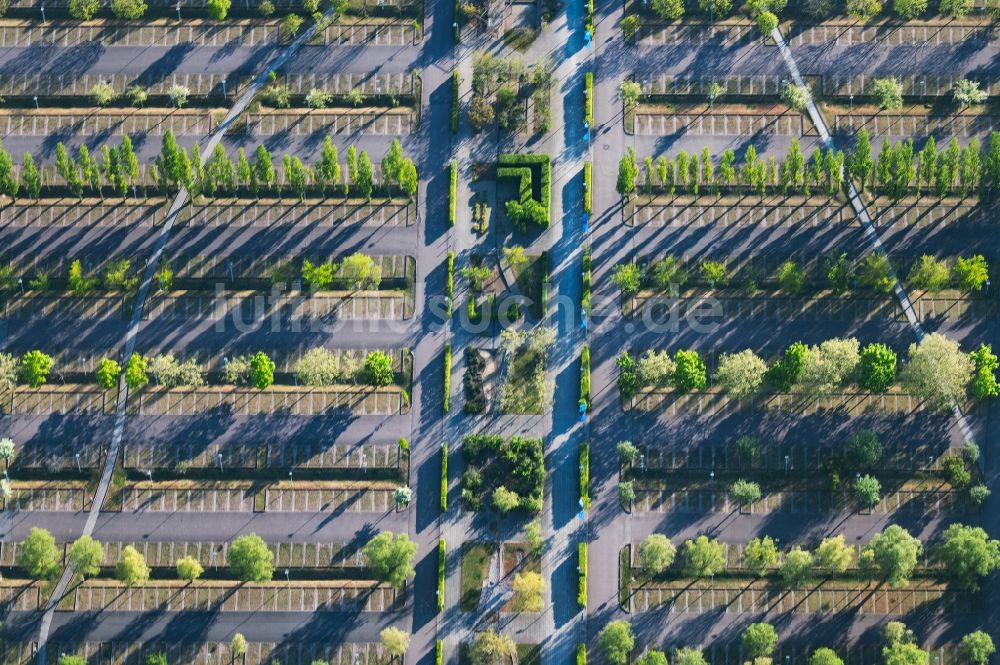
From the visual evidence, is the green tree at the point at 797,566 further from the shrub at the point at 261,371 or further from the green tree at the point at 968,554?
the shrub at the point at 261,371

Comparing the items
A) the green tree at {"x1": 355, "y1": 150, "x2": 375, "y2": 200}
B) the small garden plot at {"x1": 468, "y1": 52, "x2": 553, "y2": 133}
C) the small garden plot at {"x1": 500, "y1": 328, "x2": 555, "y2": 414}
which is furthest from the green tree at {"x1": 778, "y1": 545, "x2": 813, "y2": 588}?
the green tree at {"x1": 355, "y1": 150, "x2": 375, "y2": 200}

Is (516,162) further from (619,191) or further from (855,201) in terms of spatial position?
(855,201)

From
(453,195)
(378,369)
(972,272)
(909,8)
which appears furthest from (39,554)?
(909,8)

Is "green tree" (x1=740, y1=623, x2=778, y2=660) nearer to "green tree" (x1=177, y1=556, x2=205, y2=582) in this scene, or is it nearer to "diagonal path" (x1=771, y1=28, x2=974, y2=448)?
"diagonal path" (x1=771, y1=28, x2=974, y2=448)

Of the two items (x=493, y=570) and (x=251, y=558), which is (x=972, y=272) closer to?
(x=493, y=570)

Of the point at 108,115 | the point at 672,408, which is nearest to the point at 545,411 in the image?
the point at 672,408
